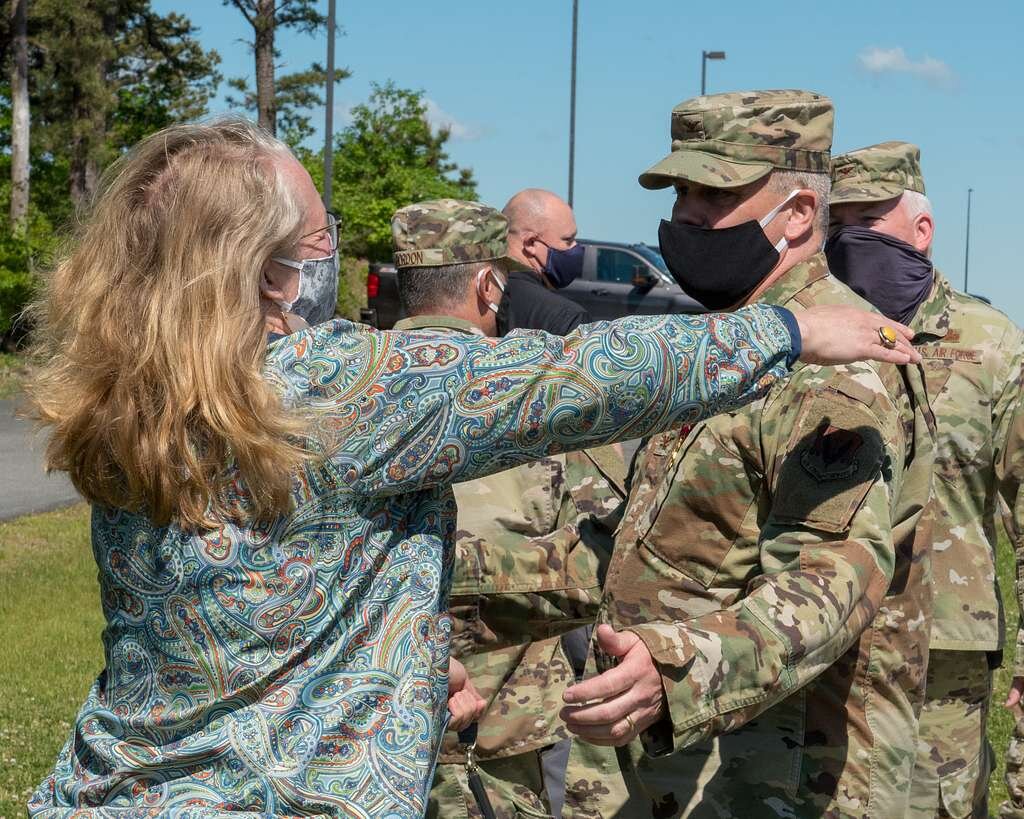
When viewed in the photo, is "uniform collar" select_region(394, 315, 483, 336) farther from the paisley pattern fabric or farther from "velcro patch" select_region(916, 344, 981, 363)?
the paisley pattern fabric

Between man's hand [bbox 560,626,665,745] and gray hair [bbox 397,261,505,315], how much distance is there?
9.08 feet

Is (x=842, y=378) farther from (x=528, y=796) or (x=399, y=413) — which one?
(x=528, y=796)

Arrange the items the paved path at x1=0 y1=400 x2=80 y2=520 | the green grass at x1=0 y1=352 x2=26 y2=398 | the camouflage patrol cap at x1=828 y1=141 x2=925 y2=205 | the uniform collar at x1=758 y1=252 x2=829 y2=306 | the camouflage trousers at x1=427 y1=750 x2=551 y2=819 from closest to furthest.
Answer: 1. the uniform collar at x1=758 y1=252 x2=829 y2=306
2. the camouflage trousers at x1=427 y1=750 x2=551 y2=819
3. the camouflage patrol cap at x1=828 y1=141 x2=925 y2=205
4. the paved path at x1=0 y1=400 x2=80 y2=520
5. the green grass at x1=0 y1=352 x2=26 y2=398

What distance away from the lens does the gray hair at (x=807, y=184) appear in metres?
2.97

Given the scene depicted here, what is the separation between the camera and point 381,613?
2160 mm

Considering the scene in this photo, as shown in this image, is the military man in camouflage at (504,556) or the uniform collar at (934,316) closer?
the military man in camouflage at (504,556)

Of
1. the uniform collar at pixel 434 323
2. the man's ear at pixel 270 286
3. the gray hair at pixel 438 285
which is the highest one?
the man's ear at pixel 270 286

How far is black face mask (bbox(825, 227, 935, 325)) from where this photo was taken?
14.6 feet

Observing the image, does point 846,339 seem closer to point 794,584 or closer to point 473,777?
point 794,584

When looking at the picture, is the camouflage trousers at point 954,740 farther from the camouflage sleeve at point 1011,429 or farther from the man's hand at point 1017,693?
the camouflage sleeve at point 1011,429

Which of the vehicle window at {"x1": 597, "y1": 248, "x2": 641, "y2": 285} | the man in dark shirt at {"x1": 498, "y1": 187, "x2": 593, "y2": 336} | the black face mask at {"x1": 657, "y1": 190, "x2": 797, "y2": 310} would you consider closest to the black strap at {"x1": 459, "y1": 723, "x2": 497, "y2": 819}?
the black face mask at {"x1": 657, "y1": 190, "x2": 797, "y2": 310}

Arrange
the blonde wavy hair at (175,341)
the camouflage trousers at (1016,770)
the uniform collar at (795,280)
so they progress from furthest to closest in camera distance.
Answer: the camouflage trousers at (1016,770)
the uniform collar at (795,280)
the blonde wavy hair at (175,341)

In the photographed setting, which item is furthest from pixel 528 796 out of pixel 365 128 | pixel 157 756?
pixel 365 128

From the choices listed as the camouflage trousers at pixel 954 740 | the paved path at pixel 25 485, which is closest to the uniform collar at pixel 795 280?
the camouflage trousers at pixel 954 740
